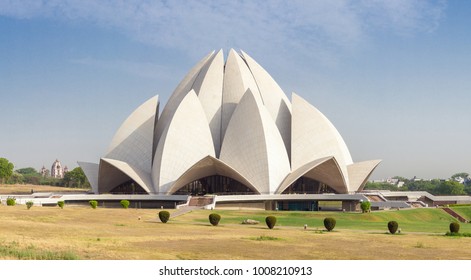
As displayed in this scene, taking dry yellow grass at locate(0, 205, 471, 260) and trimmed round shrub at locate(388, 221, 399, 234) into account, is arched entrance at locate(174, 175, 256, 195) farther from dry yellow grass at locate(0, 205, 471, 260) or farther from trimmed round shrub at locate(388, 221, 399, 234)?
dry yellow grass at locate(0, 205, 471, 260)

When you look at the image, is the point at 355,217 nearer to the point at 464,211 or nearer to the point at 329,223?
the point at 329,223

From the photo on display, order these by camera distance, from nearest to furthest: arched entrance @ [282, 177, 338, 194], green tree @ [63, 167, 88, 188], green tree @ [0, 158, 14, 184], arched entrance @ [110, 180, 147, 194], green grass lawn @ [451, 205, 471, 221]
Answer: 1. green grass lawn @ [451, 205, 471, 221]
2. arched entrance @ [110, 180, 147, 194]
3. arched entrance @ [282, 177, 338, 194]
4. green tree @ [0, 158, 14, 184]
5. green tree @ [63, 167, 88, 188]

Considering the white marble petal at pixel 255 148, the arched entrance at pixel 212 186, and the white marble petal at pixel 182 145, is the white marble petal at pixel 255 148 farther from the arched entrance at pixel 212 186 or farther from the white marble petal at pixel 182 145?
the arched entrance at pixel 212 186

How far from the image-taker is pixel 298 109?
59.1 m

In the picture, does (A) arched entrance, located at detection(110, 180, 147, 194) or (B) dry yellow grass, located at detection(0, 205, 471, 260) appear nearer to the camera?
(B) dry yellow grass, located at detection(0, 205, 471, 260)

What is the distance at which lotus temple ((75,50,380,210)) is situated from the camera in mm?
51250

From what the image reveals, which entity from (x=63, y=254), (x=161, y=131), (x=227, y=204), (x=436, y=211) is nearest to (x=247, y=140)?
(x=227, y=204)

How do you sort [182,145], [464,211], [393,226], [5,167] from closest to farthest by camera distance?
1. [393,226]
2. [464,211]
3. [182,145]
4. [5,167]

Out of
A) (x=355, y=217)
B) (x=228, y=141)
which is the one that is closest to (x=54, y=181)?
(x=228, y=141)

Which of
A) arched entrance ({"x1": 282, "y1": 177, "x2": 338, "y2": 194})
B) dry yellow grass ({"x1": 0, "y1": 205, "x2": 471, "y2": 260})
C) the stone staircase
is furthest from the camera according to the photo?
arched entrance ({"x1": 282, "y1": 177, "x2": 338, "y2": 194})

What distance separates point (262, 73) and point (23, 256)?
54115mm

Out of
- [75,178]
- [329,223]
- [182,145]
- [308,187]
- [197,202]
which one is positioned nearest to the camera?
[329,223]

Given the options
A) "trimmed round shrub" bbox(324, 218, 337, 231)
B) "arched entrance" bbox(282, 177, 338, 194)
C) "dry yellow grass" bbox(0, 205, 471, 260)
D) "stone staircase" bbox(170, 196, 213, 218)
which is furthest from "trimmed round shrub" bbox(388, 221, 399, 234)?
"arched entrance" bbox(282, 177, 338, 194)

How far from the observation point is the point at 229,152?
54.1 m
